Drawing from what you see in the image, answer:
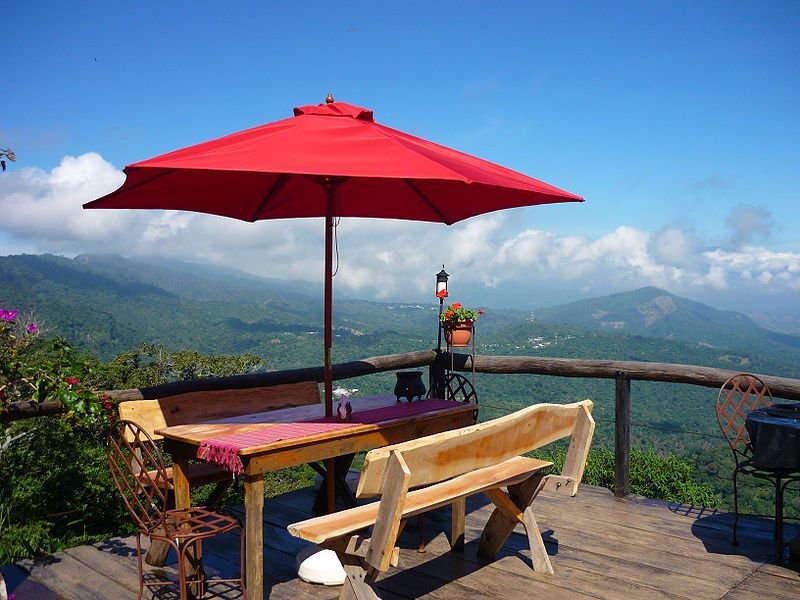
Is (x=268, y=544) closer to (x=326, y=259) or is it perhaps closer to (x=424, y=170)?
(x=326, y=259)

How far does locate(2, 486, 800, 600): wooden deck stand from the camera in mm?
3336

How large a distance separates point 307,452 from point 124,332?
3587 cm

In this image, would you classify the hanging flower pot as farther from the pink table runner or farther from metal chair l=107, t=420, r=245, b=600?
metal chair l=107, t=420, r=245, b=600

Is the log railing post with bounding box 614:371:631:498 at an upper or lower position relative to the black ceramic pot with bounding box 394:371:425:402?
lower

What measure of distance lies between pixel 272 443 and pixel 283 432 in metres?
0.27

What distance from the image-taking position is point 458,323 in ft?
18.0

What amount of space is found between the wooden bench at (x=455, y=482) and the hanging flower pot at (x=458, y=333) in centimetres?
190

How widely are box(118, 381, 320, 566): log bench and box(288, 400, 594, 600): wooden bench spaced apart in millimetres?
1068

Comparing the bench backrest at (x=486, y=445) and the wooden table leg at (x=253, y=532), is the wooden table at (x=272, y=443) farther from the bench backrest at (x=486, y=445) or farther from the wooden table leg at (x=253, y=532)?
the bench backrest at (x=486, y=445)

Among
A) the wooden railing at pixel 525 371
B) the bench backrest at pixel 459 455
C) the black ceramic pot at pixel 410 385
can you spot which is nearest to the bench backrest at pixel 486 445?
the bench backrest at pixel 459 455

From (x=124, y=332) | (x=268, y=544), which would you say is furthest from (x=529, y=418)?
(x=124, y=332)

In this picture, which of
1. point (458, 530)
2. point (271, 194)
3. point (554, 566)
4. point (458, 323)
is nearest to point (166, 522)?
point (458, 530)

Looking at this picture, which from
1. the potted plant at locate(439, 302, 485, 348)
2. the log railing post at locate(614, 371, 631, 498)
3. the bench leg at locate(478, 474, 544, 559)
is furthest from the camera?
the potted plant at locate(439, 302, 485, 348)

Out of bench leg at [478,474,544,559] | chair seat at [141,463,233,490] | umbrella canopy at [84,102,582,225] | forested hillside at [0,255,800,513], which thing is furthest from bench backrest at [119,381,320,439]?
forested hillside at [0,255,800,513]
